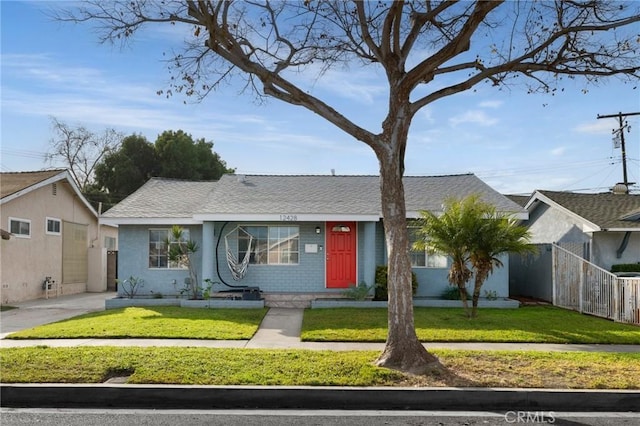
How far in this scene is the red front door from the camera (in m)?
16.6

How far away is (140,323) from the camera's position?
1181 centimetres

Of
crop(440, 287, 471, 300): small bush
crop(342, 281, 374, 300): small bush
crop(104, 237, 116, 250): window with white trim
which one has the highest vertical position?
crop(104, 237, 116, 250): window with white trim

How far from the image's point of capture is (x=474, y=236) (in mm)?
12258

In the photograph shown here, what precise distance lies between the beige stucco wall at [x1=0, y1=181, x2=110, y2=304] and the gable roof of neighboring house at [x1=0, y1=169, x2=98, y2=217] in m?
0.31

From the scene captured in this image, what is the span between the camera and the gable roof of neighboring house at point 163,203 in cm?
1641

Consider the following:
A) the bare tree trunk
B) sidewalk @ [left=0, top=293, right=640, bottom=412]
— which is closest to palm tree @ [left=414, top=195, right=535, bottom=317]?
the bare tree trunk

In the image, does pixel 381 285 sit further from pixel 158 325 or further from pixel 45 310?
pixel 45 310

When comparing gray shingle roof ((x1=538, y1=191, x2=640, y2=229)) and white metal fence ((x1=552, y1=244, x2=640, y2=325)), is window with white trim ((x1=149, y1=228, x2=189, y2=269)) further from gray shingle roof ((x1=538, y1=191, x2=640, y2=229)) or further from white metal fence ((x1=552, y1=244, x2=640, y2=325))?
gray shingle roof ((x1=538, y1=191, x2=640, y2=229))

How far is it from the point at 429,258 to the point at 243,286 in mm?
5801

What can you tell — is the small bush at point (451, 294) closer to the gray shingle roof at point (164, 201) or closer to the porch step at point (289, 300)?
the porch step at point (289, 300)

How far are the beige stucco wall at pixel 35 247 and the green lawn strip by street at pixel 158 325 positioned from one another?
17.2 feet

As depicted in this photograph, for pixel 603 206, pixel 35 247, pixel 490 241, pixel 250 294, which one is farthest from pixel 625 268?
pixel 35 247

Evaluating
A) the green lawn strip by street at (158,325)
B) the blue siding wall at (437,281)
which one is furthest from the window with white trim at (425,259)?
the green lawn strip by street at (158,325)

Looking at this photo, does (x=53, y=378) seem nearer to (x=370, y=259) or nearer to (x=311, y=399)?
(x=311, y=399)
